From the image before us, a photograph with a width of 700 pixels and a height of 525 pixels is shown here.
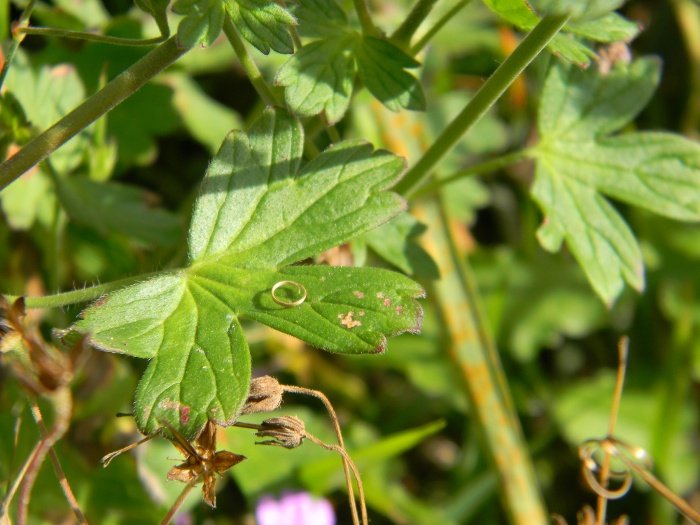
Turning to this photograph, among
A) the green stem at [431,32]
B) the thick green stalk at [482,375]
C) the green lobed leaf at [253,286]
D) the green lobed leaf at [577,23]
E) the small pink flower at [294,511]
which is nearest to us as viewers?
the green lobed leaf at [577,23]

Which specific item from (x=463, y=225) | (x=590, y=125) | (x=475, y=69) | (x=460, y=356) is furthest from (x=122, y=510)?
(x=475, y=69)

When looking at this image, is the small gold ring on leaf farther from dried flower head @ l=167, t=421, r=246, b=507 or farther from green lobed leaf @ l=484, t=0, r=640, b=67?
green lobed leaf @ l=484, t=0, r=640, b=67

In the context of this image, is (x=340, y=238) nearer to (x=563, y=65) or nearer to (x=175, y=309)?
(x=175, y=309)

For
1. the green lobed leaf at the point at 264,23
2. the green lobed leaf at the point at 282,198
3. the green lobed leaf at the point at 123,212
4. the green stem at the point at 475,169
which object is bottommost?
the green lobed leaf at the point at 123,212

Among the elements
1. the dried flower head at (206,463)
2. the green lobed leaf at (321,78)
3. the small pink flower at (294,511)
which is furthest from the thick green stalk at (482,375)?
the dried flower head at (206,463)

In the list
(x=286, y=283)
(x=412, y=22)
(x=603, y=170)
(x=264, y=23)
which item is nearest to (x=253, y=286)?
(x=286, y=283)

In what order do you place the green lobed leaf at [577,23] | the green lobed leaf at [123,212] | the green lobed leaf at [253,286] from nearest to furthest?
the green lobed leaf at [577,23] → the green lobed leaf at [253,286] → the green lobed leaf at [123,212]

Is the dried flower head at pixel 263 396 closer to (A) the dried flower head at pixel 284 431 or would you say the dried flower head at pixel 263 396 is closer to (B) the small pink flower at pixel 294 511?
(A) the dried flower head at pixel 284 431

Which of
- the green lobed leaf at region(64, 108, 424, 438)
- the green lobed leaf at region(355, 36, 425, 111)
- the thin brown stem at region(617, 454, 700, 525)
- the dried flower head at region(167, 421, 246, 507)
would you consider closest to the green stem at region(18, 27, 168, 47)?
the green lobed leaf at region(64, 108, 424, 438)
